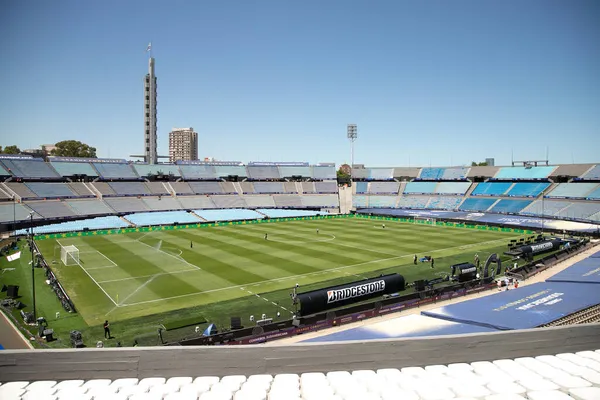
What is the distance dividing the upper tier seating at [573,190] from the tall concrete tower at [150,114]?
4031 inches

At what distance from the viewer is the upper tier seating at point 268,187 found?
343ft

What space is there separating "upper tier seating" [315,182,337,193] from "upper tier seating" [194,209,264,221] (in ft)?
91.8

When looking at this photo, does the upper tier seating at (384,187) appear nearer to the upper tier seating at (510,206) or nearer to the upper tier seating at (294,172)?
the upper tier seating at (294,172)

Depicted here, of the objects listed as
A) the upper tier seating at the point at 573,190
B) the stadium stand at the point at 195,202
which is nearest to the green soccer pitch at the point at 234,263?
the stadium stand at the point at 195,202

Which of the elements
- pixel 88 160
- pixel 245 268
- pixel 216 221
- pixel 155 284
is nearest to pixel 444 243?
pixel 245 268

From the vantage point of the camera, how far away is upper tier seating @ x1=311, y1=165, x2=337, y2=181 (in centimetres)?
11526

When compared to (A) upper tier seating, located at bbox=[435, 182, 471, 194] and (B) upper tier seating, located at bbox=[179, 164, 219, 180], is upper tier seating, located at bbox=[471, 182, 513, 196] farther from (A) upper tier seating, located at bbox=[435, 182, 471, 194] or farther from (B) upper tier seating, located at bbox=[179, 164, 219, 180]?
(B) upper tier seating, located at bbox=[179, 164, 219, 180]

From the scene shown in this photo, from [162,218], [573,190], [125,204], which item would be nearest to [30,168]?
[125,204]

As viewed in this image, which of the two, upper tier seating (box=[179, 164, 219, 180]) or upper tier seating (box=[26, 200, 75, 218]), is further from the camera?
upper tier seating (box=[179, 164, 219, 180])

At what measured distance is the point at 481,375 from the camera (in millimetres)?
9352

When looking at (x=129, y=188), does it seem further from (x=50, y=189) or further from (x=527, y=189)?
(x=527, y=189)

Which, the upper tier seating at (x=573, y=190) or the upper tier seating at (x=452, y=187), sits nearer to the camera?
the upper tier seating at (x=573, y=190)

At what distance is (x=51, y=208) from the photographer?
7231 cm

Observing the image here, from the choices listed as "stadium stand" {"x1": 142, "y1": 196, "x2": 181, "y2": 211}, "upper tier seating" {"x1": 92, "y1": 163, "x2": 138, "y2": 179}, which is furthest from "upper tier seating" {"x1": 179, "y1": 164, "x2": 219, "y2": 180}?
"stadium stand" {"x1": 142, "y1": 196, "x2": 181, "y2": 211}
